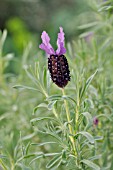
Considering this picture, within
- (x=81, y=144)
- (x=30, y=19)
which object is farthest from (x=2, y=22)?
(x=81, y=144)

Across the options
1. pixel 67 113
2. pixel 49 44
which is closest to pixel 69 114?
pixel 67 113

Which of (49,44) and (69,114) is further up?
(49,44)

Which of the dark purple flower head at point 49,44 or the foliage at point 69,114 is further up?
the dark purple flower head at point 49,44

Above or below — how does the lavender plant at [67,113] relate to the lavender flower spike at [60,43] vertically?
below

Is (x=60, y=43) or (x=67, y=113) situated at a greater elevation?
(x=60, y=43)

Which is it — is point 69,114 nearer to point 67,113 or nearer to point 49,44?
point 67,113

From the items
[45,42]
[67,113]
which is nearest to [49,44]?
[45,42]

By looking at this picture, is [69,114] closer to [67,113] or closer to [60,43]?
[67,113]

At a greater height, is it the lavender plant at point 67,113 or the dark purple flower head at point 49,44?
the dark purple flower head at point 49,44

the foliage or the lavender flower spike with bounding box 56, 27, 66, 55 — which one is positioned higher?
the lavender flower spike with bounding box 56, 27, 66, 55

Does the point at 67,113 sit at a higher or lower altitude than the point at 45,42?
lower

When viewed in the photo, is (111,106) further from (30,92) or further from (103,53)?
(30,92)

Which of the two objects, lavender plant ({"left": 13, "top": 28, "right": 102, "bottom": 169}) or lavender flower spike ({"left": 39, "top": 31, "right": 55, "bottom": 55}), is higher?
lavender flower spike ({"left": 39, "top": 31, "right": 55, "bottom": 55})
